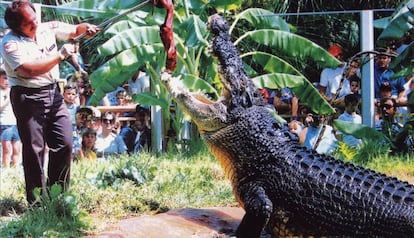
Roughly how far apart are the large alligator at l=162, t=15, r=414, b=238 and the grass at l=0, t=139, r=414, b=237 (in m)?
0.96

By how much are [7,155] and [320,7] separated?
716cm

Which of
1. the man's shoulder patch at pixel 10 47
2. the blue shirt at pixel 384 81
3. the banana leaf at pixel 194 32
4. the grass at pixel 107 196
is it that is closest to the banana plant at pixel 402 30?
the blue shirt at pixel 384 81

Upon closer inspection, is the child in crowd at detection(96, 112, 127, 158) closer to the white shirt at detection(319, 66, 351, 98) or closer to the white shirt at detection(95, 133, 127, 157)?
the white shirt at detection(95, 133, 127, 157)

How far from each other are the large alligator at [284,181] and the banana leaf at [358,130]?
331 centimetres

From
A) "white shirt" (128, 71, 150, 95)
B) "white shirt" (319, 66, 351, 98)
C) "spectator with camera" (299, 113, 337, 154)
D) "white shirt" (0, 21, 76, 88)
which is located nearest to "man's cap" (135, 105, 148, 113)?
"white shirt" (128, 71, 150, 95)

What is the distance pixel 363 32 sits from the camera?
7.77m

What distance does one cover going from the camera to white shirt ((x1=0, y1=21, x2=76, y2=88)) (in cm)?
404

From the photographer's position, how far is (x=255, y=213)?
3.42 m

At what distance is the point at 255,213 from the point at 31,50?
2.04 metres

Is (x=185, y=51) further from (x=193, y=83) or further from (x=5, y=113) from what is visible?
(x=5, y=113)

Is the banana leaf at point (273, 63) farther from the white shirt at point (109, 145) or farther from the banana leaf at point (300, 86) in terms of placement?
the white shirt at point (109, 145)

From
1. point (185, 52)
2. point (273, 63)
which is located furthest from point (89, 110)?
point (273, 63)

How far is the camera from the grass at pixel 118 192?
3.78 metres

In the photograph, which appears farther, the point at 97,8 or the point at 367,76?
the point at 97,8
